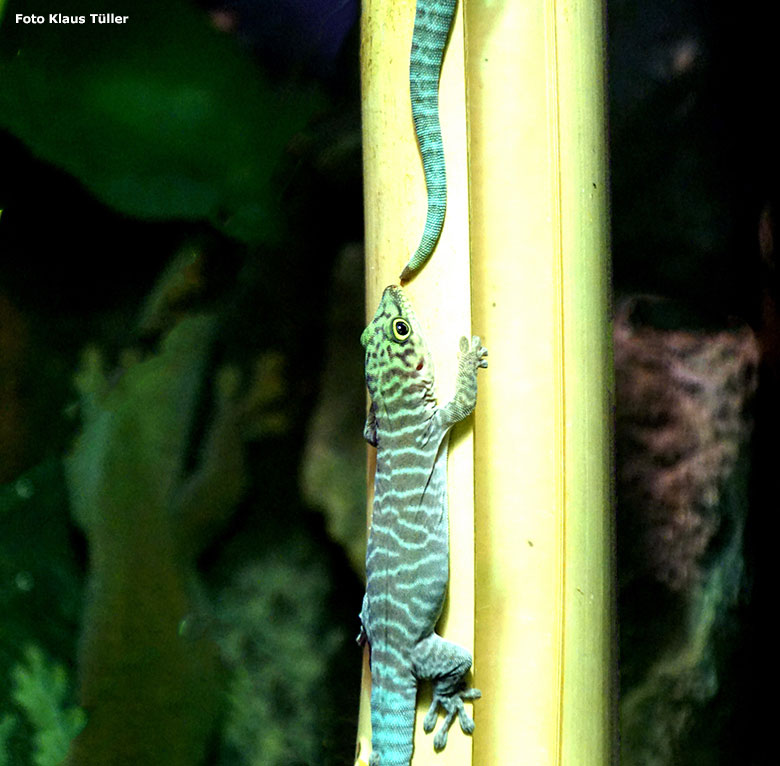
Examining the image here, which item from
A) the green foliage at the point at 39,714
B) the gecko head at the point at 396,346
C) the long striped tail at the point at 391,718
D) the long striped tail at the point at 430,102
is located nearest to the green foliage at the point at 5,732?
the green foliage at the point at 39,714

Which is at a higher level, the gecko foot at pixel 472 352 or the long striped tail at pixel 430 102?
the long striped tail at pixel 430 102

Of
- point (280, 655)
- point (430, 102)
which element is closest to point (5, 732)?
point (280, 655)

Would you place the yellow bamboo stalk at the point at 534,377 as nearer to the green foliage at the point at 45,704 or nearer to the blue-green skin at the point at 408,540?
the blue-green skin at the point at 408,540

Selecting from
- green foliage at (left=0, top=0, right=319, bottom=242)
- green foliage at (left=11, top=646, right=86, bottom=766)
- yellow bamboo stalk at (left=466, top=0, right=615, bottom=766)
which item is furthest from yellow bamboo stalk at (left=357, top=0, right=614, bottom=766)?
green foliage at (left=11, top=646, right=86, bottom=766)

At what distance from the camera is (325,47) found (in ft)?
5.20

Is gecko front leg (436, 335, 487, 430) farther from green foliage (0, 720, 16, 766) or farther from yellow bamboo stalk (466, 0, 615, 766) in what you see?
green foliage (0, 720, 16, 766)

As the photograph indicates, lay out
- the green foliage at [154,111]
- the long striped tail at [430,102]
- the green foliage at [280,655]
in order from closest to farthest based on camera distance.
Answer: the long striped tail at [430,102] < the green foliage at [154,111] < the green foliage at [280,655]

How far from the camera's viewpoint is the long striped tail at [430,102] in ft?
3.59

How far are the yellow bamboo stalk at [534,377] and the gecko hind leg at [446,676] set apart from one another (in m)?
0.04

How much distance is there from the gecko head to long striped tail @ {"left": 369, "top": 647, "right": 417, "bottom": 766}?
46cm

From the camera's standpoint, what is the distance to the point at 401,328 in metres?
1.16

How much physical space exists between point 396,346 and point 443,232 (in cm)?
20

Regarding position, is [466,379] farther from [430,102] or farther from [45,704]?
[45,704]

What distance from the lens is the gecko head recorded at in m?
1.15
